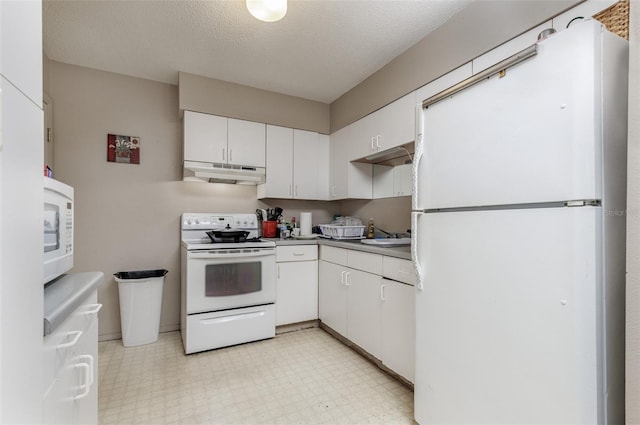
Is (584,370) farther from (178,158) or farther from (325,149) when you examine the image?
(178,158)

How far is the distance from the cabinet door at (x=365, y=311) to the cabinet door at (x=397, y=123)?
1108mm

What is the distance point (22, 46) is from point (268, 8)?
4.49 feet

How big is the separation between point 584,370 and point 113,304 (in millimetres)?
3259

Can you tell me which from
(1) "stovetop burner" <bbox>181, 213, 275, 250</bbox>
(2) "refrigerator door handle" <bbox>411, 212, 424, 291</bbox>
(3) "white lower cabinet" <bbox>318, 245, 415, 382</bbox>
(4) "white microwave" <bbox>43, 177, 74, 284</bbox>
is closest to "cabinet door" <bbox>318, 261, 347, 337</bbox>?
(3) "white lower cabinet" <bbox>318, 245, 415, 382</bbox>

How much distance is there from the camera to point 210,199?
3.10 meters

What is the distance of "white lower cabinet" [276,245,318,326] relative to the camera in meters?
2.79

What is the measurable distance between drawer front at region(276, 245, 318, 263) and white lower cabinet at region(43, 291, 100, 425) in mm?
1721

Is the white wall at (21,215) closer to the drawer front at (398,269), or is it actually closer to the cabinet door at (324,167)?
the drawer front at (398,269)

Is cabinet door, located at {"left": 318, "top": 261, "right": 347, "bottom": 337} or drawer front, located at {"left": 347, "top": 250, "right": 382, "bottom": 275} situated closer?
drawer front, located at {"left": 347, "top": 250, "right": 382, "bottom": 275}

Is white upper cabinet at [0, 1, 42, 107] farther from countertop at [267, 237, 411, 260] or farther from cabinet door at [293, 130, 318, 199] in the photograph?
cabinet door at [293, 130, 318, 199]

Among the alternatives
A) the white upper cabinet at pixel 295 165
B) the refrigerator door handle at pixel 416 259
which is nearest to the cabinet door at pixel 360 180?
the white upper cabinet at pixel 295 165

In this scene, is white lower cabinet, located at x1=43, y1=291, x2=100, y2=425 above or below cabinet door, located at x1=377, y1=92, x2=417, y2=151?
below

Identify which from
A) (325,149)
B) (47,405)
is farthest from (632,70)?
(325,149)

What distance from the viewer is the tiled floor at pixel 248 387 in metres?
1.67
